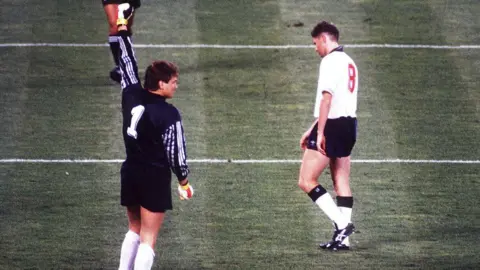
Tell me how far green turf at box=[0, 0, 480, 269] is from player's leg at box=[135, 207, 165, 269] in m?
1.04

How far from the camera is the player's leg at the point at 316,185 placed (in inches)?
460

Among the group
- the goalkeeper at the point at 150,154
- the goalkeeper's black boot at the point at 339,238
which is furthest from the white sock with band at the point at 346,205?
the goalkeeper at the point at 150,154

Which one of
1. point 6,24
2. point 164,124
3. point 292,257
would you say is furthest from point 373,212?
point 6,24

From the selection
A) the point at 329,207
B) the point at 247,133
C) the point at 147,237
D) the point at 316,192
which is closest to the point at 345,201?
the point at 329,207

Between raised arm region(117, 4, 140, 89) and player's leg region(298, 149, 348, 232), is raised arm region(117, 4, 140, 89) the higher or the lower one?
the higher one

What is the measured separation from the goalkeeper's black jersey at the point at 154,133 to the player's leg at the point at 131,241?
46 cm

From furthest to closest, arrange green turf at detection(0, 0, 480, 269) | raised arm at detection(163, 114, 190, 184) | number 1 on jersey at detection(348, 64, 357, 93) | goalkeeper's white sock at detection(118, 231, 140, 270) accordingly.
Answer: green turf at detection(0, 0, 480, 269) → number 1 on jersey at detection(348, 64, 357, 93) → goalkeeper's white sock at detection(118, 231, 140, 270) → raised arm at detection(163, 114, 190, 184)

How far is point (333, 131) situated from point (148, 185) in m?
2.17

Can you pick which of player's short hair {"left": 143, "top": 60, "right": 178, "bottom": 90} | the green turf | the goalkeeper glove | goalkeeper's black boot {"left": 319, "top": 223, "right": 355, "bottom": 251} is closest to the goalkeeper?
player's short hair {"left": 143, "top": 60, "right": 178, "bottom": 90}

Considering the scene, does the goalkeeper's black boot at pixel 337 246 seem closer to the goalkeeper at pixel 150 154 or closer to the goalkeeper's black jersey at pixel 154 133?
the goalkeeper at pixel 150 154

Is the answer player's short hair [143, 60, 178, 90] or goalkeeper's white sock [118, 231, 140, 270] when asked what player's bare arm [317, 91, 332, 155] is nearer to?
player's short hair [143, 60, 178, 90]

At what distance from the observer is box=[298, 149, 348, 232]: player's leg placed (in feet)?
38.3

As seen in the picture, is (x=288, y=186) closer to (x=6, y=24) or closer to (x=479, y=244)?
(x=479, y=244)

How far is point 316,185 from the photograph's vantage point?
11750 millimetres
